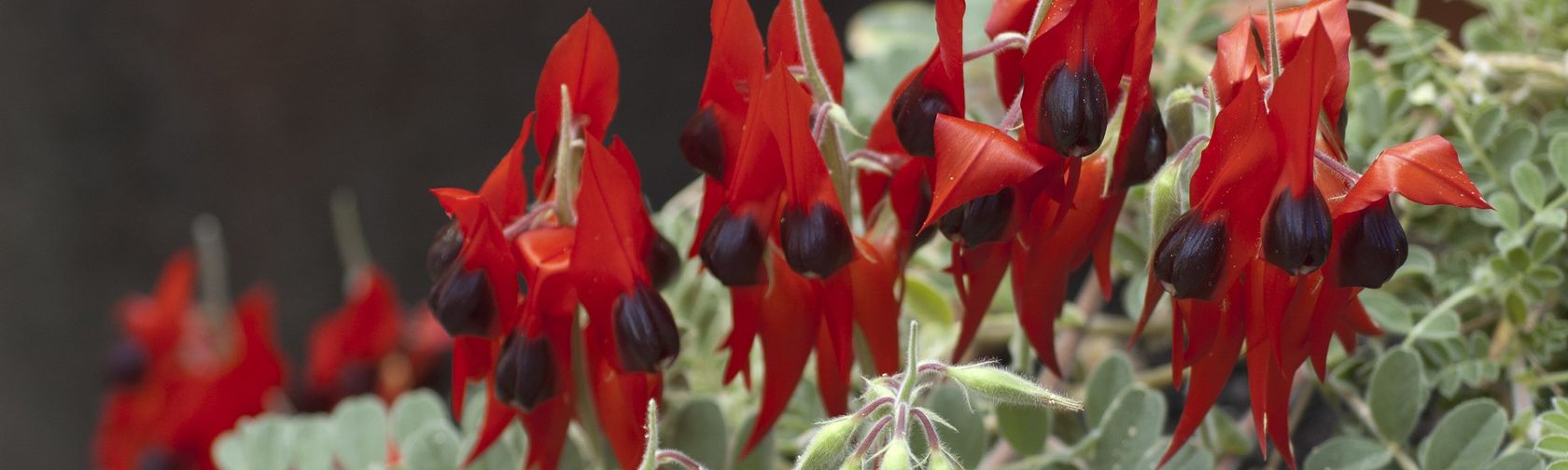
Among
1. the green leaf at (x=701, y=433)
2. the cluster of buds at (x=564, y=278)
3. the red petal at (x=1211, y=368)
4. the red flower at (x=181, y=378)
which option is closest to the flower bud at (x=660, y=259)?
the cluster of buds at (x=564, y=278)

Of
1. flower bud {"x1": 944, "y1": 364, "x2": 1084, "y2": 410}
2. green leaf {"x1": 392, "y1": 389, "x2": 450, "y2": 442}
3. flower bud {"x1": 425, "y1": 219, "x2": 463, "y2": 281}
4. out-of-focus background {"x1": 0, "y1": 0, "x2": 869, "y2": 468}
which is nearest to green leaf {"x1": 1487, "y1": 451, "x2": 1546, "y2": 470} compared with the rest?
flower bud {"x1": 944, "y1": 364, "x2": 1084, "y2": 410}

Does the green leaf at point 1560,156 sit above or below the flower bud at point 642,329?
below

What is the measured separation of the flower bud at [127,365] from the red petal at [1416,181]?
119 centimetres

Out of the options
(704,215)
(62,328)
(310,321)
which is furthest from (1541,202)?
(62,328)

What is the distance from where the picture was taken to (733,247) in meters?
0.56

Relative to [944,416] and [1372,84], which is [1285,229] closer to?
[944,416]

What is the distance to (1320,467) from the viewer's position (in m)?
0.67

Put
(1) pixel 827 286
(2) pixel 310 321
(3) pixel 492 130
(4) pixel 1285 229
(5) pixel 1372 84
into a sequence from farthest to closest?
(2) pixel 310 321, (3) pixel 492 130, (5) pixel 1372 84, (1) pixel 827 286, (4) pixel 1285 229

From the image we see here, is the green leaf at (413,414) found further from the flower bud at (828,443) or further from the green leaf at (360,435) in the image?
the flower bud at (828,443)

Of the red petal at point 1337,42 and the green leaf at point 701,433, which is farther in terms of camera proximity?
the green leaf at point 701,433

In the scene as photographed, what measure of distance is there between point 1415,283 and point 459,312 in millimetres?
530

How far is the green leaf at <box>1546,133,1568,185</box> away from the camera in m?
0.68

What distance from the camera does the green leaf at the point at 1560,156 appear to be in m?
0.68

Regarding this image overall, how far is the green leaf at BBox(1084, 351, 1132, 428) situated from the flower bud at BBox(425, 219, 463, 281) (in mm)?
328
